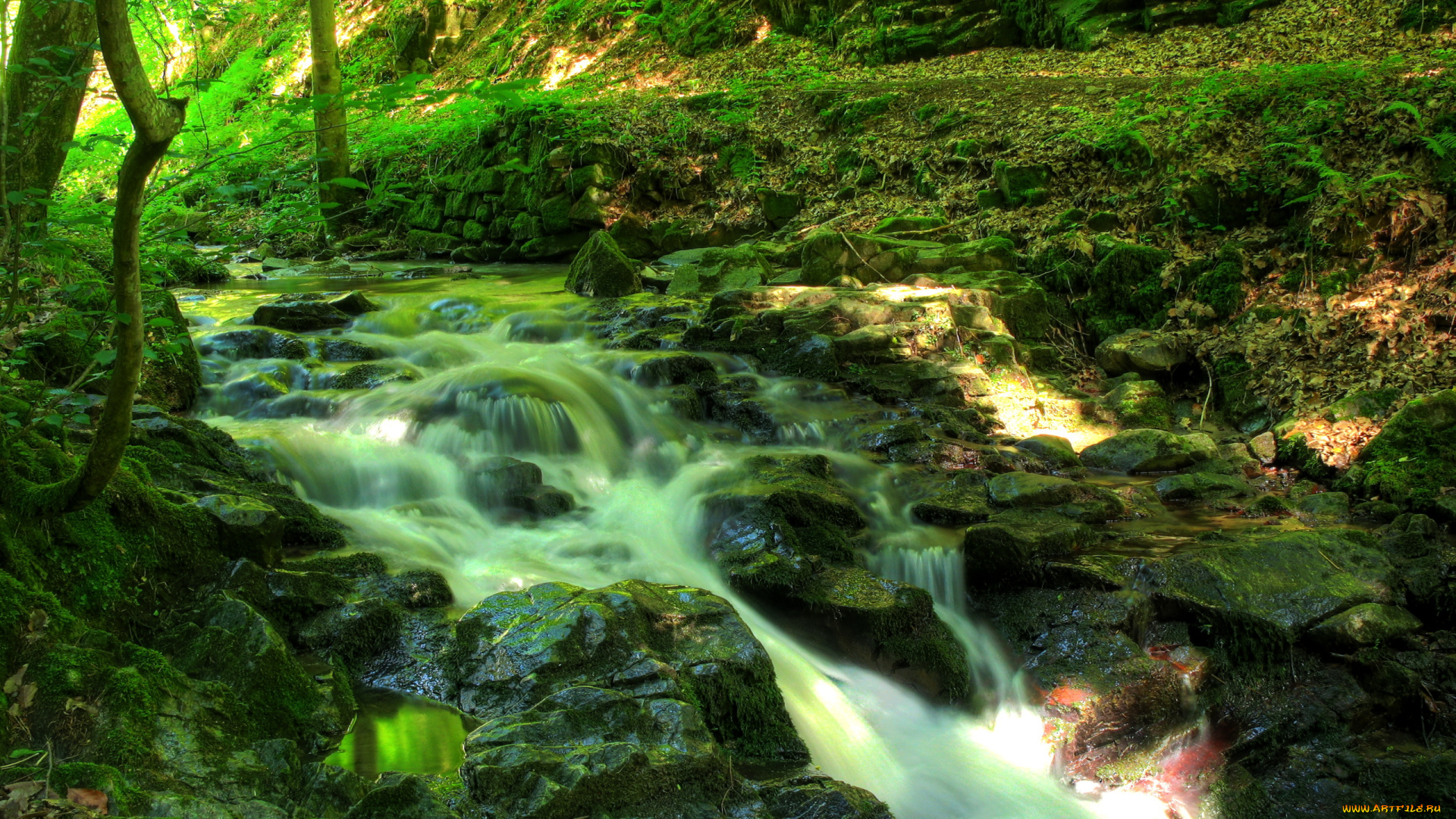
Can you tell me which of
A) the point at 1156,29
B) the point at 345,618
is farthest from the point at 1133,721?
the point at 1156,29

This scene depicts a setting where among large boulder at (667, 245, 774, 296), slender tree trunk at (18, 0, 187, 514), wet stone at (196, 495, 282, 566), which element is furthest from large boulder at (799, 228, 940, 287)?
slender tree trunk at (18, 0, 187, 514)

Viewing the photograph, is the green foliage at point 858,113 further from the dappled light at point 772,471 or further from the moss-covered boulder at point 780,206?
the moss-covered boulder at point 780,206

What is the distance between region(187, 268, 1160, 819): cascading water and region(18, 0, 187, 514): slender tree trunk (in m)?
1.80

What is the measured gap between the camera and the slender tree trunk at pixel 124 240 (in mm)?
1994

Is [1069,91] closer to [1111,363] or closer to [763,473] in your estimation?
[1111,363]

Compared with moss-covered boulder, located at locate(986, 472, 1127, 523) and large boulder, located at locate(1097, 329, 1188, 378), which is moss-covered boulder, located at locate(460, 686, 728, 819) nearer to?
moss-covered boulder, located at locate(986, 472, 1127, 523)

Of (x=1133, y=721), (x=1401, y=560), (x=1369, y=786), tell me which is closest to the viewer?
(x=1369, y=786)

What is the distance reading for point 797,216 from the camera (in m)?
13.4

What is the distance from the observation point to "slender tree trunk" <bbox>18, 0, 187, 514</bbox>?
1994 millimetres

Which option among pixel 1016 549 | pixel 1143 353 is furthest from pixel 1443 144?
pixel 1016 549

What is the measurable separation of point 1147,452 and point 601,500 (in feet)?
14.0

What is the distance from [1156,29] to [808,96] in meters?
6.14

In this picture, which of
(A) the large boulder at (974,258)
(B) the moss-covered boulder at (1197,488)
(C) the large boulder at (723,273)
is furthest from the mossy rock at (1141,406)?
(C) the large boulder at (723,273)

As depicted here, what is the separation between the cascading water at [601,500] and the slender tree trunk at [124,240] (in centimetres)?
180
